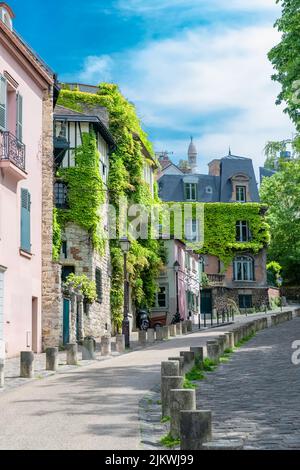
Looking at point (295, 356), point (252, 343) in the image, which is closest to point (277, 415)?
point (295, 356)

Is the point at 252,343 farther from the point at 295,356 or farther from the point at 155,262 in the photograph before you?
the point at 155,262

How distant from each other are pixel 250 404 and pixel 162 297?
1463 inches

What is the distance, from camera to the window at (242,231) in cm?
6369

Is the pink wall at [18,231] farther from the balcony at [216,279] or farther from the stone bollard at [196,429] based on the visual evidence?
the balcony at [216,279]

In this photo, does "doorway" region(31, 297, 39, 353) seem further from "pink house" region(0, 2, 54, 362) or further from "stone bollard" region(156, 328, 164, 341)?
"stone bollard" region(156, 328, 164, 341)

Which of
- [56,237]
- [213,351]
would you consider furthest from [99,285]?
[213,351]

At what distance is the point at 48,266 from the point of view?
86.2 ft

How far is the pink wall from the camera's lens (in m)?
22.1

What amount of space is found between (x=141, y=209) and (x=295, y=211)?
9.78 meters

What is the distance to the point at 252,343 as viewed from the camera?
2628cm

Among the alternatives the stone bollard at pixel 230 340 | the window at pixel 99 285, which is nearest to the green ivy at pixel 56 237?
the window at pixel 99 285

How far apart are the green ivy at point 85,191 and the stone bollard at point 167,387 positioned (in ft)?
74.7

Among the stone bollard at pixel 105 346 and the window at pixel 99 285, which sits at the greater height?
the window at pixel 99 285

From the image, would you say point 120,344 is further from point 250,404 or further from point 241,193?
point 241,193
